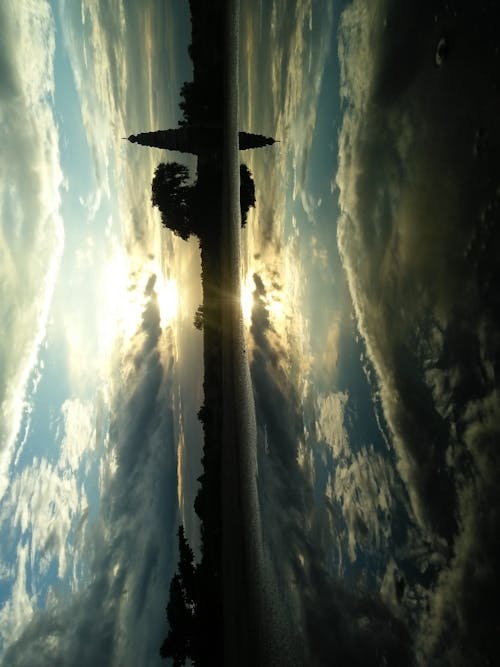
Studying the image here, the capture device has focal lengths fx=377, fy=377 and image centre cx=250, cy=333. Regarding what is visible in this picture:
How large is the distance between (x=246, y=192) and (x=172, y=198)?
17.3 feet

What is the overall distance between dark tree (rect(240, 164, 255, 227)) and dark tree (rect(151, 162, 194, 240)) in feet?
11.8

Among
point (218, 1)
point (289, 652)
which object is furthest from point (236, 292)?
point (218, 1)

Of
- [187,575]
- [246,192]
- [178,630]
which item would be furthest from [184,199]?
[178,630]

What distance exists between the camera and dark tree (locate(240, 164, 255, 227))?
26750 mm

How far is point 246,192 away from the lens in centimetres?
2709

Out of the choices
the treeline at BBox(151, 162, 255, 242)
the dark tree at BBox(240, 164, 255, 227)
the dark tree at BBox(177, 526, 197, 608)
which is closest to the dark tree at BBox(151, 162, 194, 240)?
the treeline at BBox(151, 162, 255, 242)

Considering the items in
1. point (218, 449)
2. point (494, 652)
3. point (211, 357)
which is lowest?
point (494, 652)

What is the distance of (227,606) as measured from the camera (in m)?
14.2

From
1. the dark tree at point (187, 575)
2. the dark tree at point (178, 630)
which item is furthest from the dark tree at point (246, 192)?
the dark tree at point (178, 630)

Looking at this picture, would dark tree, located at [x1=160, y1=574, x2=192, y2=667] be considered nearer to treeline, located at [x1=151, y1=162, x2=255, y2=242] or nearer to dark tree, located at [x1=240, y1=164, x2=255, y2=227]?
treeline, located at [x1=151, y1=162, x2=255, y2=242]

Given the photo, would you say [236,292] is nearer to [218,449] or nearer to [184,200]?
[218,449]

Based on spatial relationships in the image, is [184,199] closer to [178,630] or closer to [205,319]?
[205,319]

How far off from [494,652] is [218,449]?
42.0 ft

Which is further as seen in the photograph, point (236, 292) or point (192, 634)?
point (236, 292)
